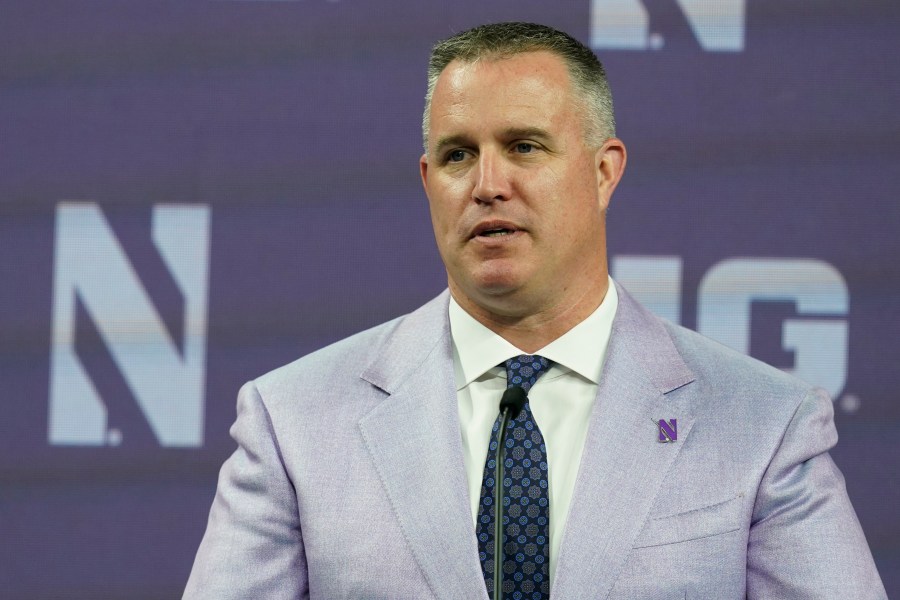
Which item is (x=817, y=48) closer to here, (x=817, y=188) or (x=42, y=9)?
(x=817, y=188)

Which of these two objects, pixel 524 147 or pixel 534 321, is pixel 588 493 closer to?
pixel 534 321

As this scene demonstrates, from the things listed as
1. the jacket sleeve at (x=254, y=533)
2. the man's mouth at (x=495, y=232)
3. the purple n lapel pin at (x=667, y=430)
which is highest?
the man's mouth at (x=495, y=232)

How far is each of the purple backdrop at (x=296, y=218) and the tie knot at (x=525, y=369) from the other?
88 cm

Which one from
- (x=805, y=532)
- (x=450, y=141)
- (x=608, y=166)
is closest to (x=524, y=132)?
(x=450, y=141)

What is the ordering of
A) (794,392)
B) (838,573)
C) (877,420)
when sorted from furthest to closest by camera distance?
1. (877,420)
2. (794,392)
3. (838,573)

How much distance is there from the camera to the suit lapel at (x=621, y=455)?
203 cm

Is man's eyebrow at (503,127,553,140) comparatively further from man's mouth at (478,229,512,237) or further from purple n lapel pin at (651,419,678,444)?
purple n lapel pin at (651,419,678,444)

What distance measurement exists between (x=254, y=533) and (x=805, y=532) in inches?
35.4

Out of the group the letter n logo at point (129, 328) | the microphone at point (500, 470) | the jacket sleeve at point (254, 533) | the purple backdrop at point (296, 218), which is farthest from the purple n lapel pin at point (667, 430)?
the letter n logo at point (129, 328)

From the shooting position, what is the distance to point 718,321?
121 inches

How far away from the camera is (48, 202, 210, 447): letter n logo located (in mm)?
3086

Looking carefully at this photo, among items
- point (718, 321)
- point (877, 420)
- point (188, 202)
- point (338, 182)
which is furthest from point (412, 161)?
point (877, 420)

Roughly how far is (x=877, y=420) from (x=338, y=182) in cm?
144

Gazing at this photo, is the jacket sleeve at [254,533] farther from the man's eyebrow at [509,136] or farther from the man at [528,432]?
the man's eyebrow at [509,136]
